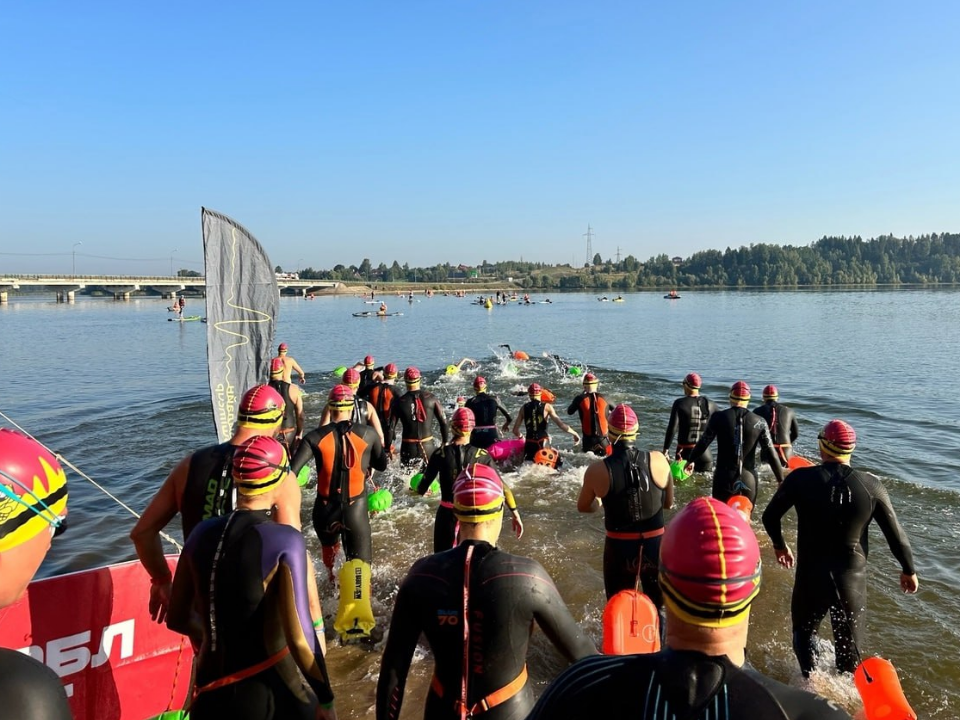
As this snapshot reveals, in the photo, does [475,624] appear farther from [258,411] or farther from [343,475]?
[343,475]

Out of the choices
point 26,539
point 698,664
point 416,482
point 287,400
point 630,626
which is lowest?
point 630,626

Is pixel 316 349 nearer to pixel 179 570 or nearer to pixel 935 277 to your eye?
pixel 179 570

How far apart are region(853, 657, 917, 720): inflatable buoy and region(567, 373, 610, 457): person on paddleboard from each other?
6.53 m

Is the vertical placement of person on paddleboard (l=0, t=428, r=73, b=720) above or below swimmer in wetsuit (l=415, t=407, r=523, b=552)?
above

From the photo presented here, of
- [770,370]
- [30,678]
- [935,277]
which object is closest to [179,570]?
[30,678]

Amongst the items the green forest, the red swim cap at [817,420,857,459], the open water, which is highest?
the green forest

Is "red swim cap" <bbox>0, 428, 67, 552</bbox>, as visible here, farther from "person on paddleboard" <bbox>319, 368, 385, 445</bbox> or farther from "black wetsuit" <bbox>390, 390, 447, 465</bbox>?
"black wetsuit" <bbox>390, 390, 447, 465</bbox>

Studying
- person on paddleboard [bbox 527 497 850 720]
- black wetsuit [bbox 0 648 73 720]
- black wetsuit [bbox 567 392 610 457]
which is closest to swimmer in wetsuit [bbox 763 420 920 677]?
person on paddleboard [bbox 527 497 850 720]

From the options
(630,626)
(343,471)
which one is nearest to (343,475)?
(343,471)

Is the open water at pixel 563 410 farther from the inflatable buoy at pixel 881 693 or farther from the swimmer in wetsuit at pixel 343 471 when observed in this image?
the inflatable buoy at pixel 881 693

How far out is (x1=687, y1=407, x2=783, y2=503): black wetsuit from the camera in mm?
7555

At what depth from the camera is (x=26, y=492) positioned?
1676mm

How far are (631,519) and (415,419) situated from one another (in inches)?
231

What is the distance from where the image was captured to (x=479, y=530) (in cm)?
278
